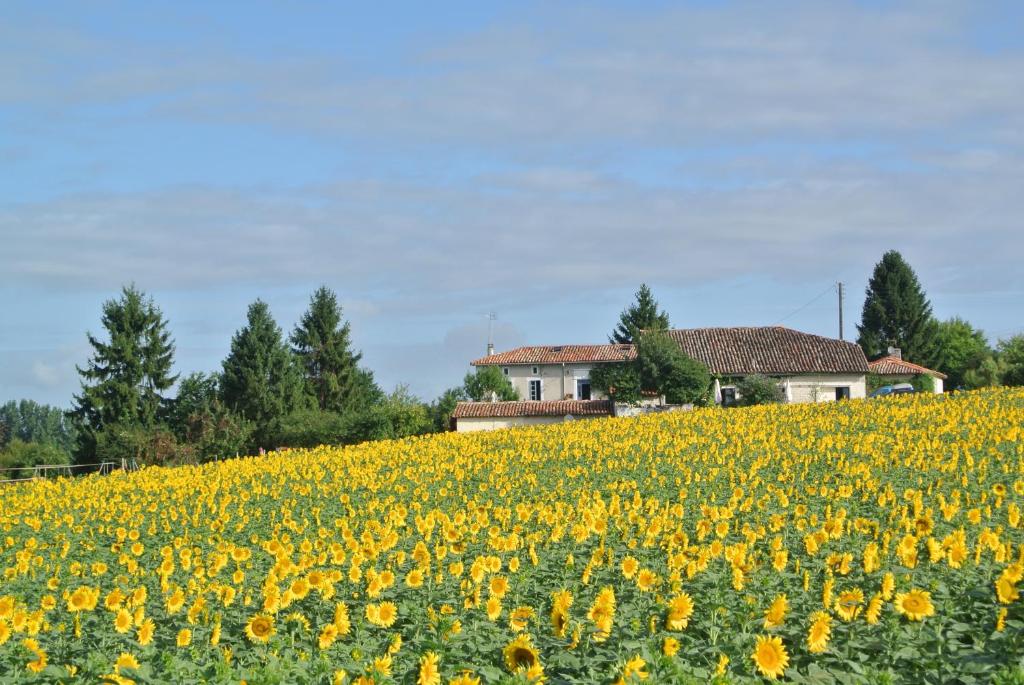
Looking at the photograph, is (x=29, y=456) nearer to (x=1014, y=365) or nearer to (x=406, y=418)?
(x=406, y=418)

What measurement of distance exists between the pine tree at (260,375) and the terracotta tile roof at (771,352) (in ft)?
73.1

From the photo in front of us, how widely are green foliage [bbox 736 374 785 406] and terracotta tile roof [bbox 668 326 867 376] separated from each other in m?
7.92

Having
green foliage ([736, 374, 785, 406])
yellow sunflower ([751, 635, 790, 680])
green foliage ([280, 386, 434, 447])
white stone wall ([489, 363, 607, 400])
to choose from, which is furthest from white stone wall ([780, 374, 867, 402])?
yellow sunflower ([751, 635, 790, 680])

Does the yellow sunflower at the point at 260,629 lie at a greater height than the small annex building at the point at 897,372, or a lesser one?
lesser

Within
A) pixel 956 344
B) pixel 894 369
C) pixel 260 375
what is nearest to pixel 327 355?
pixel 260 375

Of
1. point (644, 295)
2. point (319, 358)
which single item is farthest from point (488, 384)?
point (644, 295)

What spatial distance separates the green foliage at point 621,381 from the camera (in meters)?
53.7

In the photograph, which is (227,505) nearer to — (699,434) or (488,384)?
(699,434)

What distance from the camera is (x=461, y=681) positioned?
4.81m

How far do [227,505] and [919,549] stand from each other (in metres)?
11.2

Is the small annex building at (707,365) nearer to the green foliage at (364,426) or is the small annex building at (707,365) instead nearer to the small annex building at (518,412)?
the small annex building at (518,412)

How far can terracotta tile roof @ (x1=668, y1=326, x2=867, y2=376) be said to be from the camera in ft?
197

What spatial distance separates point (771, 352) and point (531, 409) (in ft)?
46.0

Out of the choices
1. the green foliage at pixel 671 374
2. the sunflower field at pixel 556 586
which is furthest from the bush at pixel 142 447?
the sunflower field at pixel 556 586
